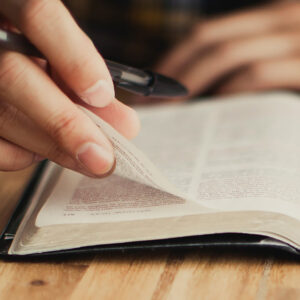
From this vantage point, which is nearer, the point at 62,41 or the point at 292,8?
the point at 62,41

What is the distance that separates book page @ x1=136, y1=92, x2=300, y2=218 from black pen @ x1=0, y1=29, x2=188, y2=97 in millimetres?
100

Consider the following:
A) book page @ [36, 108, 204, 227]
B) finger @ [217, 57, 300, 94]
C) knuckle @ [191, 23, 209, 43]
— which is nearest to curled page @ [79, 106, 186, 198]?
book page @ [36, 108, 204, 227]

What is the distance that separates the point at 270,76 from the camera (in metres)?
1.02

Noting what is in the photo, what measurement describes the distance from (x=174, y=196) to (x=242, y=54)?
666 millimetres

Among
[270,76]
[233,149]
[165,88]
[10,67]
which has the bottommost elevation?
[270,76]

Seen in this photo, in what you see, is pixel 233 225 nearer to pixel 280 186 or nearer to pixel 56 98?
pixel 280 186

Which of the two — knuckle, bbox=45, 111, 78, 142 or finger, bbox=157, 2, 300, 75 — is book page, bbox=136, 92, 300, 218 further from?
finger, bbox=157, 2, 300, 75

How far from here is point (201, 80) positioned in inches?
43.2

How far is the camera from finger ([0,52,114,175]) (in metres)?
0.43

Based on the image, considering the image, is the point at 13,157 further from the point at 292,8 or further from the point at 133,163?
the point at 292,8

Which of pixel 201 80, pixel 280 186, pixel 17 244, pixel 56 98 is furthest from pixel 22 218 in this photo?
pixel 201 80

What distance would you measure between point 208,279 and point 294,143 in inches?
11.5

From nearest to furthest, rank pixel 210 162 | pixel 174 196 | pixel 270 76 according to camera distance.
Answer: pixel 174 196 → pixel 210 162 → pixel 270 76

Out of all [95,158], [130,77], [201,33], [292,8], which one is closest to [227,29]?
[201,33]
